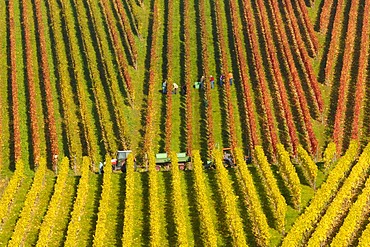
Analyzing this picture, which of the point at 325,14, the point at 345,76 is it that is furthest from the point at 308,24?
the point at 345,76

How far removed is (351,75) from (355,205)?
19.1m

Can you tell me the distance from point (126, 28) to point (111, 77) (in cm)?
862

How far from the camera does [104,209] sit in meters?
27.4

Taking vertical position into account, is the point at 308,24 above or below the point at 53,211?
above

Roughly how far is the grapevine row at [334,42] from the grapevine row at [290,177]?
42.1 feet

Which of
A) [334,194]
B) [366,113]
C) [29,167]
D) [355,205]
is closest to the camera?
[355,205]

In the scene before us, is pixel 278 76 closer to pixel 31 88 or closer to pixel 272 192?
pixel 272 192

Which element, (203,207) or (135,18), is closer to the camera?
(203,207)

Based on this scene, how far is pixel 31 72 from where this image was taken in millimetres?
44031

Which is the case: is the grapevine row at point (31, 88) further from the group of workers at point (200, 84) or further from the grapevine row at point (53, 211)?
the group of workers at point (200, 84)

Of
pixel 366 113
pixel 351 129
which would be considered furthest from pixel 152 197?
pixel 366 113

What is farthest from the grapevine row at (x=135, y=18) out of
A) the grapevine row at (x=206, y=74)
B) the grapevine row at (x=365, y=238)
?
the grapevine row at (x=365, y=238)

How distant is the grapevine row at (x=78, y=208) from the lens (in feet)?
82.7

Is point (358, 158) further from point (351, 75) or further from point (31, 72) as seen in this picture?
point (31, 72)
